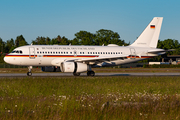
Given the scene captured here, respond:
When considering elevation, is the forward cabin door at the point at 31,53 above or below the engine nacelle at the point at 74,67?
above

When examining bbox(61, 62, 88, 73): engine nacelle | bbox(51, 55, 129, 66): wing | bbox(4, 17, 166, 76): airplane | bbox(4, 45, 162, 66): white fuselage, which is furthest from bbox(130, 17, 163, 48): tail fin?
bbox(61, 62, 88, 73): engine nacelle

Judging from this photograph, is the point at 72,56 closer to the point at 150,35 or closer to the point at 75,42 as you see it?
the point at 150,35

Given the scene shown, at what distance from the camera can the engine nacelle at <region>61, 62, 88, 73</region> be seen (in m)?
29.7

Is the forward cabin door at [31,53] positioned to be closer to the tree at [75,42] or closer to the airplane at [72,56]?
the airplane at [72,56]

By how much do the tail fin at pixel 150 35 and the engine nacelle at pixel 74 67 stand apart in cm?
1135

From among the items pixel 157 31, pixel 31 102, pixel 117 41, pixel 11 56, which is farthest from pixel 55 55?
pixel 117 41

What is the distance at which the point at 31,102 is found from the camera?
9.96 meters

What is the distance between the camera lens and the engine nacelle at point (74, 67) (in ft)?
97.3

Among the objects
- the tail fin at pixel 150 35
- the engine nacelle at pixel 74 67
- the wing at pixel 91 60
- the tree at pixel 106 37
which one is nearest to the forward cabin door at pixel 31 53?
the wing at pixel 91 60

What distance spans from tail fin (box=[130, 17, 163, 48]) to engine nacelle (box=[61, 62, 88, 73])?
11.4 m

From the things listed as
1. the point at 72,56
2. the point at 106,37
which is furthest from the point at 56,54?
the point at 106,37

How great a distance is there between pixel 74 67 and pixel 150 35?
14641mm

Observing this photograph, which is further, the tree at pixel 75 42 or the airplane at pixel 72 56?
the tree at pixel 75 42

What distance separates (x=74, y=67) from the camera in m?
29.8
